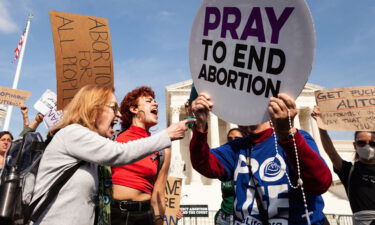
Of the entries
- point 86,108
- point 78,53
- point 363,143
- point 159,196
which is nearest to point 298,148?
point 86,108

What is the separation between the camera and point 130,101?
3.37m

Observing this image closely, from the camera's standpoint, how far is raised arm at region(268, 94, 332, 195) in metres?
1.48

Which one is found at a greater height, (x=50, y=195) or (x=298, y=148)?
(x=298, y=148)

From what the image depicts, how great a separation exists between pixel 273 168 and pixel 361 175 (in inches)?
98.1

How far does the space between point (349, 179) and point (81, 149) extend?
336 cm

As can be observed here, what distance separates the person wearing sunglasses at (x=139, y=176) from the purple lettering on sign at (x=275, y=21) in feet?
6.07

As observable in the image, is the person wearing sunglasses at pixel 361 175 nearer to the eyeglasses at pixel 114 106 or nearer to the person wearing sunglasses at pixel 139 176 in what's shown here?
the person wearing sunglasses at pixel 139 176

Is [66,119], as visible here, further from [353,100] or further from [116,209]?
[353,100]

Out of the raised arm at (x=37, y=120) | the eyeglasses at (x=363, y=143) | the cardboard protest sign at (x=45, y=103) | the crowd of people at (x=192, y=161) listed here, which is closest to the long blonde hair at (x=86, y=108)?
the crowd of people at (x=192, y=161)

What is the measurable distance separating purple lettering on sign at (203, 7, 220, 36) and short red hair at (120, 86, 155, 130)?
1.62m

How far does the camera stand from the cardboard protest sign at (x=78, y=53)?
3.22 m

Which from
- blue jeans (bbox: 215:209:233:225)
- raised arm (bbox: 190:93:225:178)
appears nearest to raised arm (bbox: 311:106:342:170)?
blue jeans (bbox: 215:209:233:225)

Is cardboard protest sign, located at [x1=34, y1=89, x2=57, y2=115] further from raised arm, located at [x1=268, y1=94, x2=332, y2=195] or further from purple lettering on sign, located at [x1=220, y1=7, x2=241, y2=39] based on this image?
raised arm, located at [x1=268, y1=94, x2=332, y2=195]

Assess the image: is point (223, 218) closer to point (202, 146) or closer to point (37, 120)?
point (202, 146)
